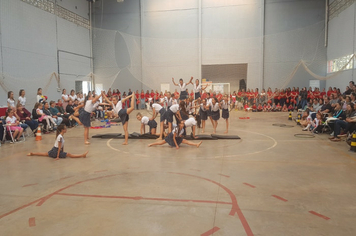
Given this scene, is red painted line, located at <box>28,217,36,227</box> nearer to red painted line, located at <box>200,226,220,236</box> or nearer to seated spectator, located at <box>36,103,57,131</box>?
red painted line, located at <box>200,226,220,236</box>

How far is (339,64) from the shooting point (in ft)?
65.1

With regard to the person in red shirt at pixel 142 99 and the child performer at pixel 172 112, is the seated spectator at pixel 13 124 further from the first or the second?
the person in red shirt at pixel 142 99

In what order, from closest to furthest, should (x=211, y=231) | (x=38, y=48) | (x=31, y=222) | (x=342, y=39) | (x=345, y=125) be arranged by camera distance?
(x=211, y=231), (x=31, y=222), (x=345, y=125), (x=38, y=48), (x=342, y=39)

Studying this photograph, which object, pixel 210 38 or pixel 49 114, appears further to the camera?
pixel 210 38

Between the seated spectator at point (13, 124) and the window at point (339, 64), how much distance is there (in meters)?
18.9

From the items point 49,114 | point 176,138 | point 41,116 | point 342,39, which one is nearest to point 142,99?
point 49,114

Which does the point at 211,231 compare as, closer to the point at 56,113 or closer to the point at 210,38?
the point at 56,113

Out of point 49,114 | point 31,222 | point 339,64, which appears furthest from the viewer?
point 339,64

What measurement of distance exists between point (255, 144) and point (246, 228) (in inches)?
226

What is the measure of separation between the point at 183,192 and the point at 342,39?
64.0 ft

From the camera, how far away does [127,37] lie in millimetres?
25078

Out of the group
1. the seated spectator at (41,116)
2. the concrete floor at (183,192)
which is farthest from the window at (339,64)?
the seated spectator at (41,116)

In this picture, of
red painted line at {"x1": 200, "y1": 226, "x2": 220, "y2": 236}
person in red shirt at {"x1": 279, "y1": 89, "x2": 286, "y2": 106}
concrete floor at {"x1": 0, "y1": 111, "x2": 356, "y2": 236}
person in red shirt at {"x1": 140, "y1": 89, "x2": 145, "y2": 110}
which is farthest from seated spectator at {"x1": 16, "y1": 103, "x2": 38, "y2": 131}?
person in red shirt at {"x1": 279, "y1": 89, "x2": 286, "y2": 106}

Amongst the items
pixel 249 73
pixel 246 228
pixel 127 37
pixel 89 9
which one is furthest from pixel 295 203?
pixel 89 9
